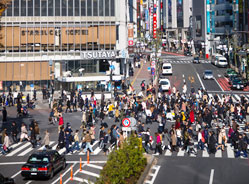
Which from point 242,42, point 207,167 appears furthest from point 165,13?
point 207,167

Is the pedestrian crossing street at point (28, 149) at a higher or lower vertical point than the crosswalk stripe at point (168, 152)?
higher

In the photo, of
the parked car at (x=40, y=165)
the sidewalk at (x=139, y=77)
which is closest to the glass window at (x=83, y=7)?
the sidewalk at (x=139, y=77)

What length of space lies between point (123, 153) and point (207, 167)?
279 inches

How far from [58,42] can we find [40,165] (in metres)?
48.4

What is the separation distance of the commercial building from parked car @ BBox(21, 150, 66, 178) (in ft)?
139

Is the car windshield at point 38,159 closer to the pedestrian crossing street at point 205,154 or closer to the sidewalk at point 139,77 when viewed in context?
the pedestrian crossing street at point 205,154

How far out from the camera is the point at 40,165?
23891 mm

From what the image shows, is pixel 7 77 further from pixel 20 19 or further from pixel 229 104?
pixel 229 104

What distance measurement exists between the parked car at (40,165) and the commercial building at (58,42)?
4228 centimetres

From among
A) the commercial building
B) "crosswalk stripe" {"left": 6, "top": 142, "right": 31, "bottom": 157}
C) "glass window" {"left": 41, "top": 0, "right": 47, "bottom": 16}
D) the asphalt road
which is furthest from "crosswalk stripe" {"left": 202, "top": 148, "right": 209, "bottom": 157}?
Result: "glass window" {"left": 41, "top": 0, "right": 47, "bottom": 16}

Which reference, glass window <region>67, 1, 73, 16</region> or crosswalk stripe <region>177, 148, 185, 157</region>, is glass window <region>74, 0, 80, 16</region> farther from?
crosswalk stripe <region>177, 148, 185, 157</region>

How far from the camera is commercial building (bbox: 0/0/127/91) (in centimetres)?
6869

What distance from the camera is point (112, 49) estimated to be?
72.8 m

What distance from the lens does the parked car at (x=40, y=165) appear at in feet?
78.0
